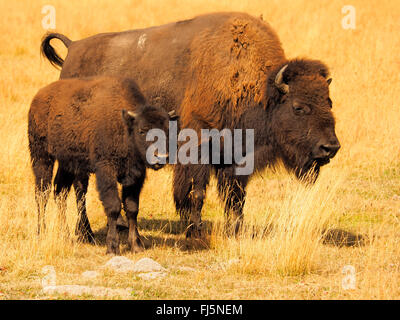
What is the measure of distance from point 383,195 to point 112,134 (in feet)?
16.1

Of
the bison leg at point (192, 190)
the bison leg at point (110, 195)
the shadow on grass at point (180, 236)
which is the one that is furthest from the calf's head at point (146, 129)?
the shadow on grass at point (180, 236)

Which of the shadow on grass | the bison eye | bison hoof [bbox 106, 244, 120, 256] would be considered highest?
the bison eye

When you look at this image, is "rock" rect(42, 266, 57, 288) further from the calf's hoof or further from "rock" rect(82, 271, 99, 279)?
the calf's hoof

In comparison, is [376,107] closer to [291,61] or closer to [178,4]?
[291,61]

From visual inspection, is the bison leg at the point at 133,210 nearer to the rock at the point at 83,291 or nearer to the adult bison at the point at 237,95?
the adult bison at the point at 237,95

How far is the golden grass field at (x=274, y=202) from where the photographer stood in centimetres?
616

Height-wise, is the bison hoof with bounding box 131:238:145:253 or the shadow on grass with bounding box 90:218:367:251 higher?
the bison hoof with bounding box 131:238:145:253

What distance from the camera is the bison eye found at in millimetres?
7609

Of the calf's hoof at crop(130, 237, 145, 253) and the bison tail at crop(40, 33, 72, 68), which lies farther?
the bison tail at crop(40, 33, 72, 68)

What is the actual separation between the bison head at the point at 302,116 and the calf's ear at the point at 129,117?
181 centimetres

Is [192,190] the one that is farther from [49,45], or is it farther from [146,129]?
[49,45]

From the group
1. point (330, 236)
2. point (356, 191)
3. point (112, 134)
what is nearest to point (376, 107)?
point (356, 191)

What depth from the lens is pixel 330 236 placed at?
8.45 meters

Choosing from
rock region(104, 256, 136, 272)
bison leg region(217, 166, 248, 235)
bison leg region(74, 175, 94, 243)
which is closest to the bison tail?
bison leg region(74, 175, 94, 243)
